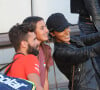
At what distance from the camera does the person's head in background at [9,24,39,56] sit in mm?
3119

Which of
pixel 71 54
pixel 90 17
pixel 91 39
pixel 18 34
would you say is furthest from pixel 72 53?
pixel 90 17

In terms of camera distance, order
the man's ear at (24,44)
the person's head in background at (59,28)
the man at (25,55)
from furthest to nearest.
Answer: the person's head in background at (59,28) < the man's ear at (24,44) < the man at (25,55)

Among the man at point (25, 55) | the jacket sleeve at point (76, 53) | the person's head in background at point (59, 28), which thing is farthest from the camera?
the person's head in background at point (59, 28)

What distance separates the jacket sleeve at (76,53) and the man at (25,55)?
12.3 inches

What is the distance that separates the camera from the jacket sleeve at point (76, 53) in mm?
3295

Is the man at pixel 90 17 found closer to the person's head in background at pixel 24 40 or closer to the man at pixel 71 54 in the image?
the man at pixel 71 54

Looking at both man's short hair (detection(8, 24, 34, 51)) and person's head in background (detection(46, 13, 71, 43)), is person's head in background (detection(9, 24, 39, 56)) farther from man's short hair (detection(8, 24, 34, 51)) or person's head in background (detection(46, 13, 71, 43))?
person's head in background (detection(46, 13, 71, 43))

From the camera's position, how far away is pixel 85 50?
3309mm

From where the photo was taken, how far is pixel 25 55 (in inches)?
120

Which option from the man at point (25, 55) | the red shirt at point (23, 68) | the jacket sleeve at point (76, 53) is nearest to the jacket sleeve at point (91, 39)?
the jacket sleeve at point (76, 53)

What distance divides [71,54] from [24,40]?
0.49 m

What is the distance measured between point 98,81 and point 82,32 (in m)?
0.78

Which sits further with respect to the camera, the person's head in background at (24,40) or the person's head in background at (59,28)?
the person's head in background at (59,28)

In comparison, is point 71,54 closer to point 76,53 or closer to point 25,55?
point 76,53
